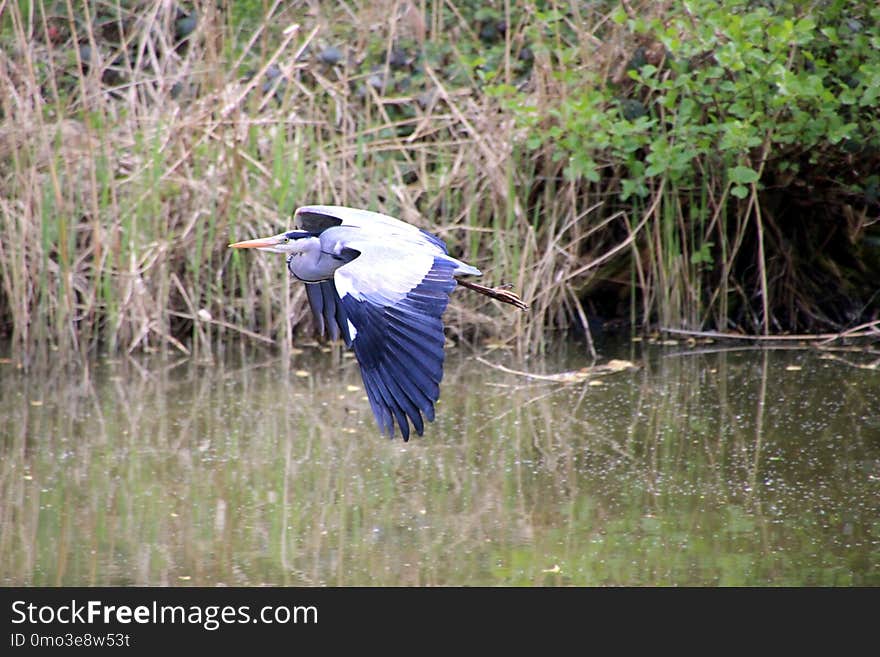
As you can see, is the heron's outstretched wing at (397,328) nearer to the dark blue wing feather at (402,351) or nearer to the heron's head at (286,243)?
the dark blue wing feather at (402,351)

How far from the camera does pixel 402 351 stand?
3.56 metres

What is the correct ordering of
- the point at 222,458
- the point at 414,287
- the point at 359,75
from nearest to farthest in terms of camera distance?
the point at 414,287
the point at 222,458
the point at 359,75

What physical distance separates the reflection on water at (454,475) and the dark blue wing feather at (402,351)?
2.17 ft

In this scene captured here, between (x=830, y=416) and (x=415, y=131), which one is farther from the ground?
(x=415, y=131)

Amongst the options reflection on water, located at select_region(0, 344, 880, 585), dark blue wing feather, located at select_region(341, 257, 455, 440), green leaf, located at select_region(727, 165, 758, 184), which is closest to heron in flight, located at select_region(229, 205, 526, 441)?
dark blue wing feather, located at select_region(341, 257, 455, 440)

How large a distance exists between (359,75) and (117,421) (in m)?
2.47

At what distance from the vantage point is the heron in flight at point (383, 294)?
3.49 metres

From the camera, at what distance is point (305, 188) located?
6551mm

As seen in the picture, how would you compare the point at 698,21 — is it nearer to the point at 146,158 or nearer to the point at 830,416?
the point at 830,416

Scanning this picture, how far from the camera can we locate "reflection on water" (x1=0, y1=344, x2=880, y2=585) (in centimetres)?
398

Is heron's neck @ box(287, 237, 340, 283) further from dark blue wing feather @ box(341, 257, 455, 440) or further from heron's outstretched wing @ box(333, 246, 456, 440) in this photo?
dark blue wing feather @ box(341, 257, 455, 440)

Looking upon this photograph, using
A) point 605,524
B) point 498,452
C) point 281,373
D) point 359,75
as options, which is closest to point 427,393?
point 605,524

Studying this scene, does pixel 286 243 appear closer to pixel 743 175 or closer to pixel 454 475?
pixel 454 475

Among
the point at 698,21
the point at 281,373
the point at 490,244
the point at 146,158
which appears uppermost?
the point at 698,21
